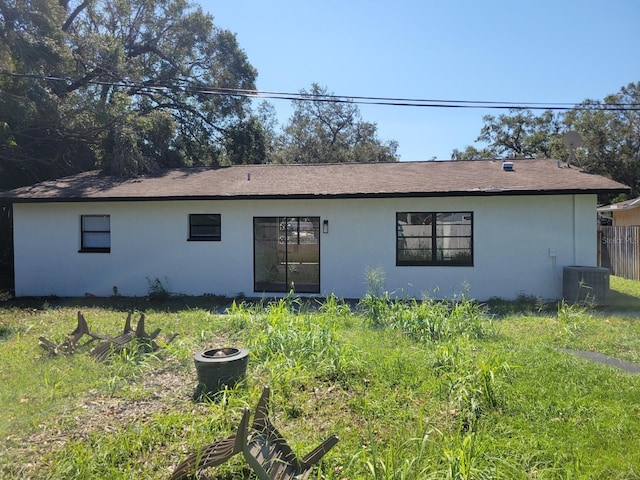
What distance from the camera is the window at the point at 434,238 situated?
10.7m

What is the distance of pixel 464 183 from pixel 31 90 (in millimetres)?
13276

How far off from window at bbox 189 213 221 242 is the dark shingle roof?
69 cm

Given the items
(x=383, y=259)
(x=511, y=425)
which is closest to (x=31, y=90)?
(x=383, y=259)

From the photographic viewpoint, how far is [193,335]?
6.93 meters

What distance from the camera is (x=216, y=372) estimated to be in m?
4.39

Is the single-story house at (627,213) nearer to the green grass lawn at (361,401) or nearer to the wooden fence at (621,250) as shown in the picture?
the wooden fence at (621,250)

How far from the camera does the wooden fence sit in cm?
1333

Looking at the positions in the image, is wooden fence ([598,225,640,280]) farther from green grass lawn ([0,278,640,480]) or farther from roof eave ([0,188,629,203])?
green grass lawn ([0,278,640,480])

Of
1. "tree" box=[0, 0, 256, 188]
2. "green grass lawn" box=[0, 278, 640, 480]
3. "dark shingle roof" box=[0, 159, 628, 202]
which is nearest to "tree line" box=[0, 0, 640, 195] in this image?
"tree" box=[0, 0, 256, 188]

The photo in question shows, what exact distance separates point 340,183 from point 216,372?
790 cm

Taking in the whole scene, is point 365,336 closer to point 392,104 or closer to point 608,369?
point 608,369

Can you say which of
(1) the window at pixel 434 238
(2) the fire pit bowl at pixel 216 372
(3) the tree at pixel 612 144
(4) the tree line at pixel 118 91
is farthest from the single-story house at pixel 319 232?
(3) the tree at pixel 612 144

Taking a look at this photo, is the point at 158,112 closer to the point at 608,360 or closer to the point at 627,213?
the point at 608,360

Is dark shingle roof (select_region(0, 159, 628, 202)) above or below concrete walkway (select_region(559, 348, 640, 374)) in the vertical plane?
above
